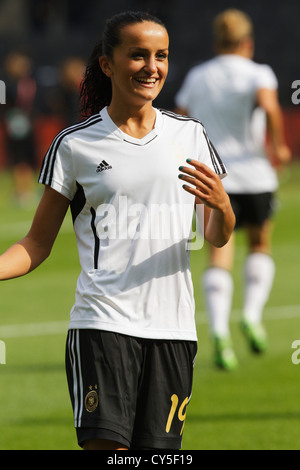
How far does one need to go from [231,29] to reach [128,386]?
4.72 meters

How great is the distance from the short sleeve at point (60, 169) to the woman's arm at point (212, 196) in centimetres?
43

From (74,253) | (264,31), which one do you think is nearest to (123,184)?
(74,253)

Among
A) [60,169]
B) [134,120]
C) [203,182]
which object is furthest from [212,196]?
[60,169]

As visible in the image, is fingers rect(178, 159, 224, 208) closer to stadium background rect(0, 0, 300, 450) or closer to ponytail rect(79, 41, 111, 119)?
ponytail rect(79, 41, 111, 119)

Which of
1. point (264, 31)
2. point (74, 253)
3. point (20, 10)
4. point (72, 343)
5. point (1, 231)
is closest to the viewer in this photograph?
point (72, 343)

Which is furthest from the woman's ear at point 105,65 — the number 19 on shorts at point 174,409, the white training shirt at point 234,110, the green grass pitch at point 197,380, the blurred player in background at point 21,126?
the blurred player in background at point 21,126

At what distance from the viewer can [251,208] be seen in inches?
318

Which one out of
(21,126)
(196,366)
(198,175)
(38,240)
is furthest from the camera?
(21,126)

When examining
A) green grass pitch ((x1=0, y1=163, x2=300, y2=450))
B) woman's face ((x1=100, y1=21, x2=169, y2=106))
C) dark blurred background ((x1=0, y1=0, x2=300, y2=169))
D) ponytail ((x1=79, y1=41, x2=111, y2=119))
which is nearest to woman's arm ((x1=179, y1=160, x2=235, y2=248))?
woman's face ((x1=100, y1=21, x2=169, y2=106))

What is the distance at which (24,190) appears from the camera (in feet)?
64.9

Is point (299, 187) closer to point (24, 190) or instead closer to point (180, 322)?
point (24, 190)

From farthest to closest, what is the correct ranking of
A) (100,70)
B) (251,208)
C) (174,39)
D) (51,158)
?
(174,39), (251,208), (100,70), (51,158)

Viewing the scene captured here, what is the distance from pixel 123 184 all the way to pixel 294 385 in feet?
12.0

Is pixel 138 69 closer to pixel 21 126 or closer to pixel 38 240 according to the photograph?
pixel 38 240
